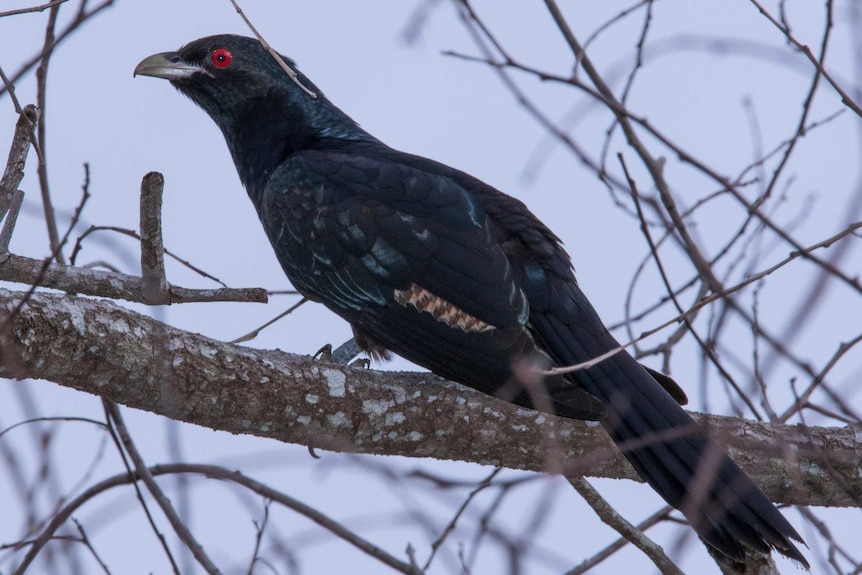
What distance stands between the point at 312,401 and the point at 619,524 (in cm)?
114

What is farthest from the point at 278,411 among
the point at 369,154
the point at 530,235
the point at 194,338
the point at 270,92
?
the point at 270,92

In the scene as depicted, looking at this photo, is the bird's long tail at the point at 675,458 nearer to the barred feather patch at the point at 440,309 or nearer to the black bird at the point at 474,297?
the black bird at the point at 474,297

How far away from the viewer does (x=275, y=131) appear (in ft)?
17.1

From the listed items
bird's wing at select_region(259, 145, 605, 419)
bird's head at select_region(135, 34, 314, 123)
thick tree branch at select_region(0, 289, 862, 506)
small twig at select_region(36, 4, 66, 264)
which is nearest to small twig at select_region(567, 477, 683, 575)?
thick tree branch at select_region(0, 289, 862, 506)

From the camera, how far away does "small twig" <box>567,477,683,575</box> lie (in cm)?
319

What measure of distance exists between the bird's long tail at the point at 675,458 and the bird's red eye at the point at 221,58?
2442mm

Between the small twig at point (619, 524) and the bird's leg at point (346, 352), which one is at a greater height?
the bird's leg at point (346, 352)

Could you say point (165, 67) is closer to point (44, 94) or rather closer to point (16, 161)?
point (16, 161)

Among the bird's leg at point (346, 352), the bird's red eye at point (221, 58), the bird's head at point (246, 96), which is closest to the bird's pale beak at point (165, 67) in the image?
the bird's head at point (246, 96)

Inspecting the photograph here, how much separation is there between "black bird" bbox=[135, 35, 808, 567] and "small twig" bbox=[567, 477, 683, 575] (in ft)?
0.56

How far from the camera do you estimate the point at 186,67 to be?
535 centimetres

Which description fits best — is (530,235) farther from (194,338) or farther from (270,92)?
(270,92)

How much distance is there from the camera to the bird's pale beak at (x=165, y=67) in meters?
5.23

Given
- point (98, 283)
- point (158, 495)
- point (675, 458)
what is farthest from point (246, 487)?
point (675, 458)
